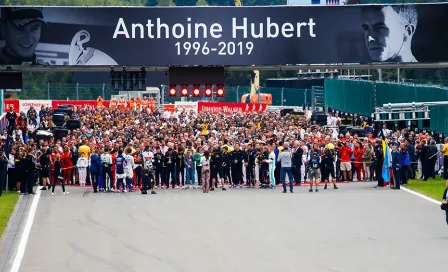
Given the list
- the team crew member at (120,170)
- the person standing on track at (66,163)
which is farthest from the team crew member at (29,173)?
the person standing on track at (66,163)

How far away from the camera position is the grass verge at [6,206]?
26.8 m

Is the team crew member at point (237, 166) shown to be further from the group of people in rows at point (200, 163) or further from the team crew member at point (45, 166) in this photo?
the team crew member at point (45, 166)

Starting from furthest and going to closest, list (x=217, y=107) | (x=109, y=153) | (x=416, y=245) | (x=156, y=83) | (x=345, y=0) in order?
(x=156, y=83), (x=345, y=0), (x=217, y=107), (x=109, y=153), (x=416, y=245)

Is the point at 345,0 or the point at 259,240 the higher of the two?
the point at 345,0

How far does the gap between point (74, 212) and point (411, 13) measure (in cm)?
1043

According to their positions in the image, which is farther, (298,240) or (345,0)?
(345,0)

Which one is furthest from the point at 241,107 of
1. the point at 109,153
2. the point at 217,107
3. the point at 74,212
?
the point at 74,212

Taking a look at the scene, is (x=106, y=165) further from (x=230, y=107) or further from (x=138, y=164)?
(x=230, y=107)

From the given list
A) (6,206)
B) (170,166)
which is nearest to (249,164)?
(170,166)

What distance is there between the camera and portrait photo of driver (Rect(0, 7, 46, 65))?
31.8 meters

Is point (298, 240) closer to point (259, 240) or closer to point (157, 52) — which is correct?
point (259, 240)

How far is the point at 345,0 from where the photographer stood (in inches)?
3474

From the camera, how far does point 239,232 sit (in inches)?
971

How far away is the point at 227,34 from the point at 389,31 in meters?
4.26
